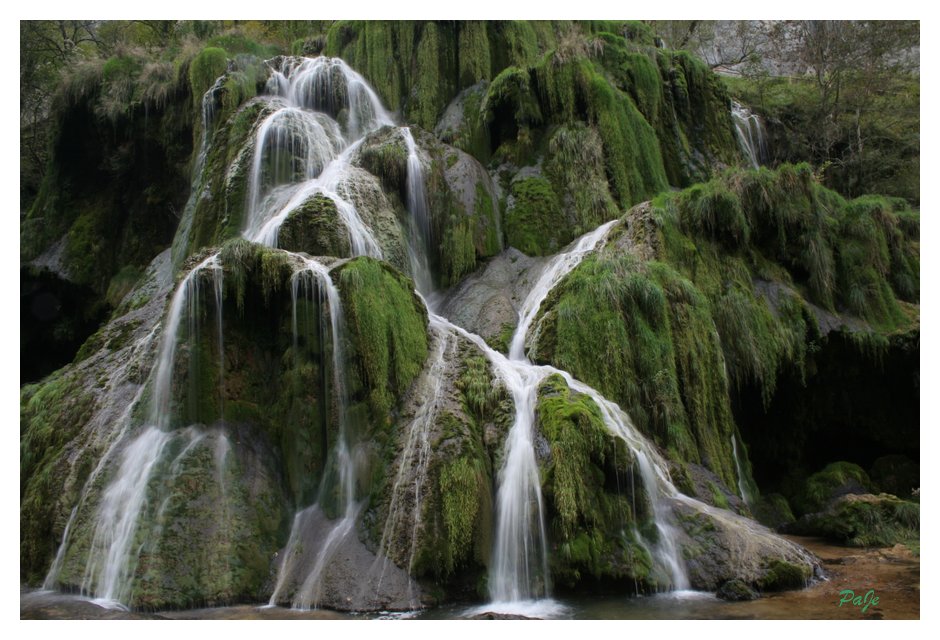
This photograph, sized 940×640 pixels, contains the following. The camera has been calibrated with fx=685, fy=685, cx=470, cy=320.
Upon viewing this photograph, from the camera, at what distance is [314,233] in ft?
34.2

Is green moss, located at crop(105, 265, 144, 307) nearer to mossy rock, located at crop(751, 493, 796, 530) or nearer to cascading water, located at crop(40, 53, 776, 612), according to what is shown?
cascading water, located at crop(40, 53, 776, 612)

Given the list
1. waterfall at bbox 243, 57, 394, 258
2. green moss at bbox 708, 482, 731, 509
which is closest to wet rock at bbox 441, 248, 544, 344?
waterfall at bbox 243, 57, 394, 258

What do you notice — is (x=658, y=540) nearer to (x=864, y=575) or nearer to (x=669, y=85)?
(x=864, y=575)

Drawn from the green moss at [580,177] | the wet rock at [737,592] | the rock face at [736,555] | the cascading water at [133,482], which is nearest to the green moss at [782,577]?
the rock face at [736,555]

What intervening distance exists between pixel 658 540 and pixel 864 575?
2.28 m

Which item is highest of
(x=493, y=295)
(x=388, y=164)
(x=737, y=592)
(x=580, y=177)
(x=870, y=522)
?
(x=580, y=177)

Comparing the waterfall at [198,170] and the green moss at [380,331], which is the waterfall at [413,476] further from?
the waterfall at [198,170]

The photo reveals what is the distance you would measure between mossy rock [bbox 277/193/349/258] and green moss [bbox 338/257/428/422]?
180cm

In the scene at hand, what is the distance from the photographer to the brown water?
616cm

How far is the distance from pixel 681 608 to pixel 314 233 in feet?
23.5

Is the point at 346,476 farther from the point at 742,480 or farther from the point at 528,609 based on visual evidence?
the point at 742,480

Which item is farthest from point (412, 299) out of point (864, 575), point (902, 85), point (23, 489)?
point (902, 85)

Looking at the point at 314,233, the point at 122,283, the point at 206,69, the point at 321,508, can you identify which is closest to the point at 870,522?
the point at 321,508

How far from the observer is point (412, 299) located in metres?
9.17
